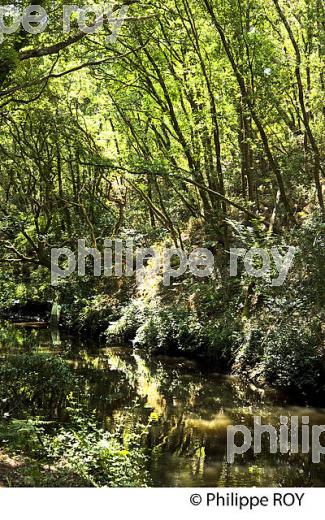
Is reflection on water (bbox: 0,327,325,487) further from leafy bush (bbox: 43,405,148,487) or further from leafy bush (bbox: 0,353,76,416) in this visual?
leafy bush (bbox: 0,353,76,416)

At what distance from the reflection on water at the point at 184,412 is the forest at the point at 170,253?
2.1 inches

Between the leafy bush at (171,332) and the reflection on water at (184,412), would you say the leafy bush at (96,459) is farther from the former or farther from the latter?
the leafy bush at (171,332)

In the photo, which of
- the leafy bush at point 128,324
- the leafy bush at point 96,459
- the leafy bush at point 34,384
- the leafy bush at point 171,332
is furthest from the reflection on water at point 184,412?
the leafy bush at point 128,324

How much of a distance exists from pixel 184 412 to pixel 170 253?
32.1 feet

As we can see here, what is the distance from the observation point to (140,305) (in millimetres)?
18062

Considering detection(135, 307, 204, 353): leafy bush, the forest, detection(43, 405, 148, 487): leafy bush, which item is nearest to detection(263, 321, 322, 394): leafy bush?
the forest

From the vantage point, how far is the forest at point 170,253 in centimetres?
743

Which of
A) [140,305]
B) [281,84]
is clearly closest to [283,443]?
[281,84]

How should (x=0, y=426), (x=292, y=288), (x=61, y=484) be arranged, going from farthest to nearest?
(x=292, y=288), (x=0, y=426), (x=61, y=484)

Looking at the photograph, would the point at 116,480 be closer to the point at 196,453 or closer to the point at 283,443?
the point at 196,453

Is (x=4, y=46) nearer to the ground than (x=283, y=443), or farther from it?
farther from it

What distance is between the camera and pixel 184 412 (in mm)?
10070

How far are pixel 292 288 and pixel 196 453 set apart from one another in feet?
16.9

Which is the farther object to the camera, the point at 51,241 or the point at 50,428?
the point at 51,241
